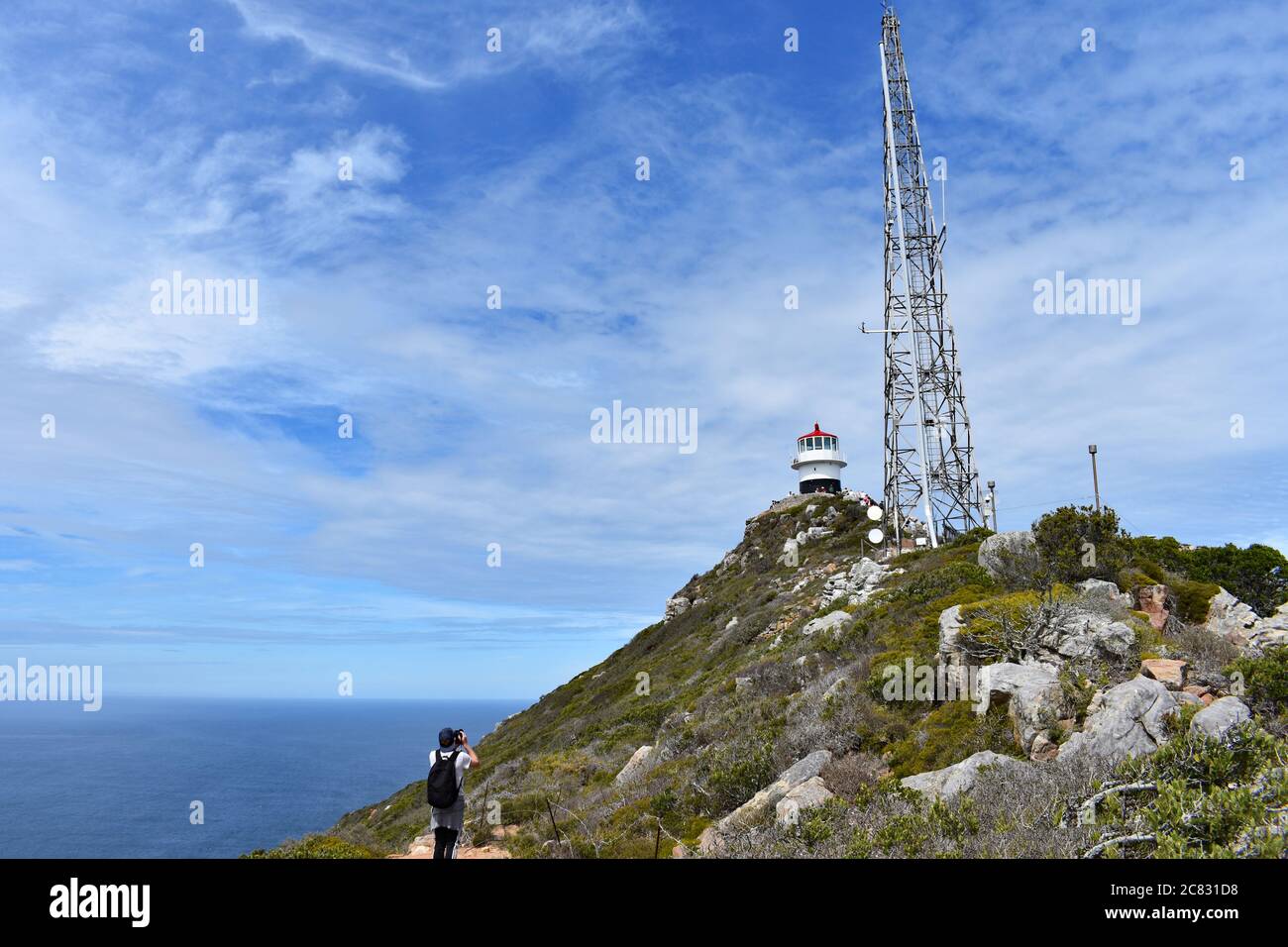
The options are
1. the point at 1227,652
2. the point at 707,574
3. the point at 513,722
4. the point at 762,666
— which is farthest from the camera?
the point at 707,574

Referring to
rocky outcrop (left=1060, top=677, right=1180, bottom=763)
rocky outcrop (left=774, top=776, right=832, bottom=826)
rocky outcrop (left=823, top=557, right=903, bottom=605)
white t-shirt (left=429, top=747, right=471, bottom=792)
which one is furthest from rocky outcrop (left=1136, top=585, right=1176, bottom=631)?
white t-shirt (left=429, top=747, right=471, bottom=792)

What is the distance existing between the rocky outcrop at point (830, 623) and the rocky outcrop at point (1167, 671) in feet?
28.5

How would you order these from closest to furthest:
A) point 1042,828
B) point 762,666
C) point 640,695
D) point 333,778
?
point 1042,828
point 762,666
point 640,695
point 333,778

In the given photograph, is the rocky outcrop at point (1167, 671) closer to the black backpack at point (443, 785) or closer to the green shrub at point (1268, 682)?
the green shrub at point (1268, 682)

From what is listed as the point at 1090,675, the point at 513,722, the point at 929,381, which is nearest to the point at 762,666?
the point at 1090,675

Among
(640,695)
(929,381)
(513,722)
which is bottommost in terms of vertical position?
(513,722)

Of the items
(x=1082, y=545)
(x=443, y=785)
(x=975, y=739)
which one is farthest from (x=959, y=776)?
(x=1082, y=545)

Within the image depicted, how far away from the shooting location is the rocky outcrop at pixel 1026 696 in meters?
8.97

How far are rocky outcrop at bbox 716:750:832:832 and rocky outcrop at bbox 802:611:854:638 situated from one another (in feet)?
27.7

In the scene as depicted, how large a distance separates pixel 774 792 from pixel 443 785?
4416 mm

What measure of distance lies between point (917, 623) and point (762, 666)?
4.36m

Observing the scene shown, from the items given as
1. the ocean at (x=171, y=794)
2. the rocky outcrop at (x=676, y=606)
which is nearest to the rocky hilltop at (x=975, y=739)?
the rocky outcrop at (x=676, y=606)
